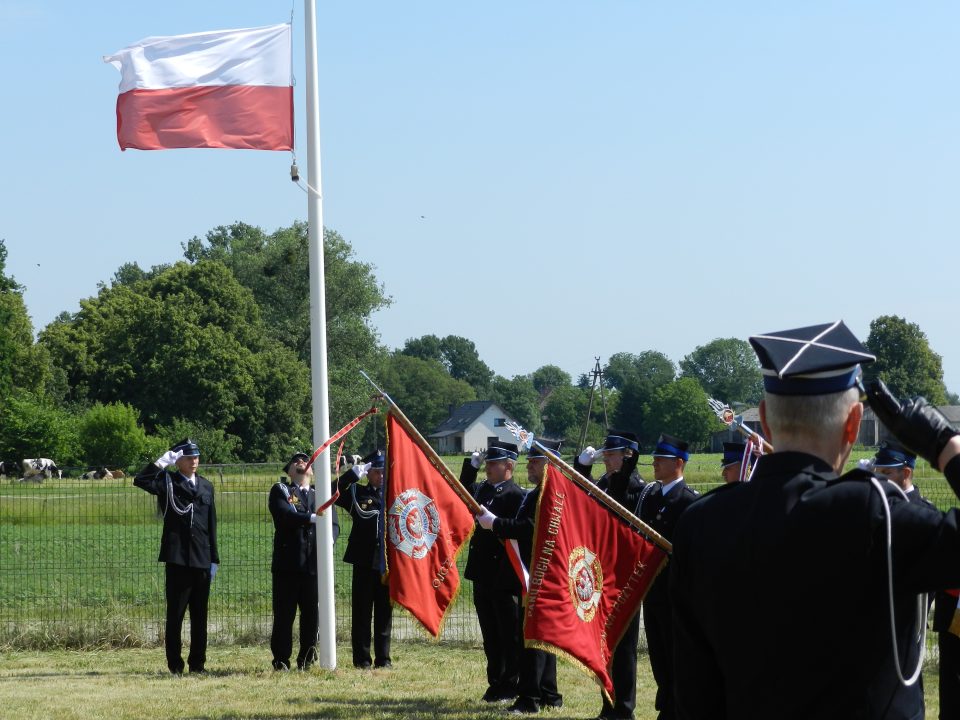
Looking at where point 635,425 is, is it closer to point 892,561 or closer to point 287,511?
point 287,511

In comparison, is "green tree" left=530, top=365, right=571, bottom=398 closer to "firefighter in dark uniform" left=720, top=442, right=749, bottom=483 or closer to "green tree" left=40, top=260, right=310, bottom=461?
"green tree" left=40, top=260, right=310, bottom=461

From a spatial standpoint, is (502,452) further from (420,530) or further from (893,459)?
(893,459)

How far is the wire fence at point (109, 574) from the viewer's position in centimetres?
1355

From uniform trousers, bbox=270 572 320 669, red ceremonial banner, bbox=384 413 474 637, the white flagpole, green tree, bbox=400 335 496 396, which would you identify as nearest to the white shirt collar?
red ceremonial banner, bbox=384 413 474 637

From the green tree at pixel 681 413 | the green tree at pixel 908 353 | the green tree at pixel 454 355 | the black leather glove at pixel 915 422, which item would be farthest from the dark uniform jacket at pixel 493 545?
the green tree at pixel 454 355

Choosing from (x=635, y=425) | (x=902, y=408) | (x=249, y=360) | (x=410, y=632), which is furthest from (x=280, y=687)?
(x=635, y=425)

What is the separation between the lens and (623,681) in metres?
9.45

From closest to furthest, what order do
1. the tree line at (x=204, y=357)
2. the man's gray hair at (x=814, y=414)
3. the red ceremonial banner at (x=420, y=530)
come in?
the man's gray hair at (x=814, y=414), the red ceremonial banner at (x=420, y=530), the tree line at (x=204, y=357)

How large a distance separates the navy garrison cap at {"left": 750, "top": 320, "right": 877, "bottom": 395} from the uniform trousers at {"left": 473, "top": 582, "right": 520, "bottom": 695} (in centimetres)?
779

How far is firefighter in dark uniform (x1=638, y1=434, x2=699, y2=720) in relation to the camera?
8.99m

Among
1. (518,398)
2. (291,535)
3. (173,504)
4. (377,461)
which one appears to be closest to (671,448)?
(377,461)

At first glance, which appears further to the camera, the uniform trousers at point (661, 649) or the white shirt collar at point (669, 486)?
the white shirt collar at point (669, 486)

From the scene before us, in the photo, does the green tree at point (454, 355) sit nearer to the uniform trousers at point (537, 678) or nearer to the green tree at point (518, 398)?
the green tree at point (518, 398)

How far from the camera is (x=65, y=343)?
6512 cm
